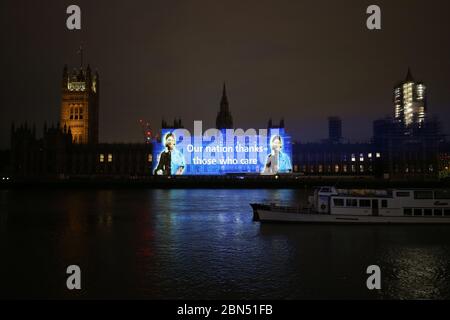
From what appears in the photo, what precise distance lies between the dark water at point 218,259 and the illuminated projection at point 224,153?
77.3 m

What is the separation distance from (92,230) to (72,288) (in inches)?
692

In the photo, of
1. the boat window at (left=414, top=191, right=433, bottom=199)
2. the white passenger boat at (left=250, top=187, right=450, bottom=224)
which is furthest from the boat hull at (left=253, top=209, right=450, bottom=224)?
the boat window at (left=414, top=191, right=433, bottom=199)

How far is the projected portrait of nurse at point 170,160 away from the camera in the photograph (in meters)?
120

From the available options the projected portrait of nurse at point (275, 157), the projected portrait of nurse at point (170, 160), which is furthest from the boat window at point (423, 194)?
the projected portrait of nurse at point (170, 160)

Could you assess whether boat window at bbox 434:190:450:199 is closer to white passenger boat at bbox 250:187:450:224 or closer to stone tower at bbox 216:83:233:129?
white passenger boat at bbox 250:187:450:224

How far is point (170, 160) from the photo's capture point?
121 metres

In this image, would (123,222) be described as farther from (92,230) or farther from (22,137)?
(22,137)

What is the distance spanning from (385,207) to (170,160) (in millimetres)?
87655

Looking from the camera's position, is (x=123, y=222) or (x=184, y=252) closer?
(x=184, y=252)

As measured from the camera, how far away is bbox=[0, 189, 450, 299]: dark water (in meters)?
19.4

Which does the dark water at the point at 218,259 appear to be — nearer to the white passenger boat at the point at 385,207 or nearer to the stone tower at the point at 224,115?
the white passenger boat at the point at 385,207

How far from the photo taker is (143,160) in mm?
139750

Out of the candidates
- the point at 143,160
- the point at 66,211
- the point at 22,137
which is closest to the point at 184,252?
the point at 66,211
